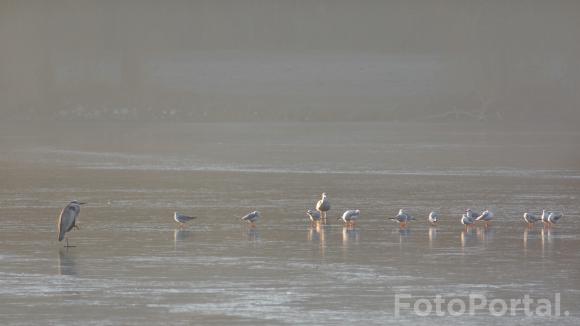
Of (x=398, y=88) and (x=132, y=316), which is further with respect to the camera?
(x=398, y=88)

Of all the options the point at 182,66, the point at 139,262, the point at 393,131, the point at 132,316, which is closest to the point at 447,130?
the point at 393,131

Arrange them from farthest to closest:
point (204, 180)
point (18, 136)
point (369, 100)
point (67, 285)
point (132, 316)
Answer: point (369, 100) → point (18, 136) → point (204, 180) → point (67, 285) → point (132, 316)

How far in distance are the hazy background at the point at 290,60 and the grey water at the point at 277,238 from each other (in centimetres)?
2133

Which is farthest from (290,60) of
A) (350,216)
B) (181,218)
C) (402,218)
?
(402,218)

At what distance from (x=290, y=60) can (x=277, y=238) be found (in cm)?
4647

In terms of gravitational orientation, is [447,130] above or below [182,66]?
below

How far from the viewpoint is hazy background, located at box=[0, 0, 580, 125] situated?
184ft

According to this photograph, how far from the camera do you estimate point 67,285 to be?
13391 mm

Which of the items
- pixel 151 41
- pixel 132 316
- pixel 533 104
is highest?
pixel 151 41

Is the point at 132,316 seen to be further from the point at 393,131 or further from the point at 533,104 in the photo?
the point at 533,104

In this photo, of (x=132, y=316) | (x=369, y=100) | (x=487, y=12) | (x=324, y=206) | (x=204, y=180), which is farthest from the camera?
(x=487, y=12)

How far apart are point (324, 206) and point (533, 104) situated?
38133mm

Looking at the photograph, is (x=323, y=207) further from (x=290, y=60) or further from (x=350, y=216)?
(x=290, y=60)

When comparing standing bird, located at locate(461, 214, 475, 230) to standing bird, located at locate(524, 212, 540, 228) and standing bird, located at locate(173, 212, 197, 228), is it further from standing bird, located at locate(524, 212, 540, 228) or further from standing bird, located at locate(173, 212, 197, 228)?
standing bird, located at locate(173, 212, 197, 228)
